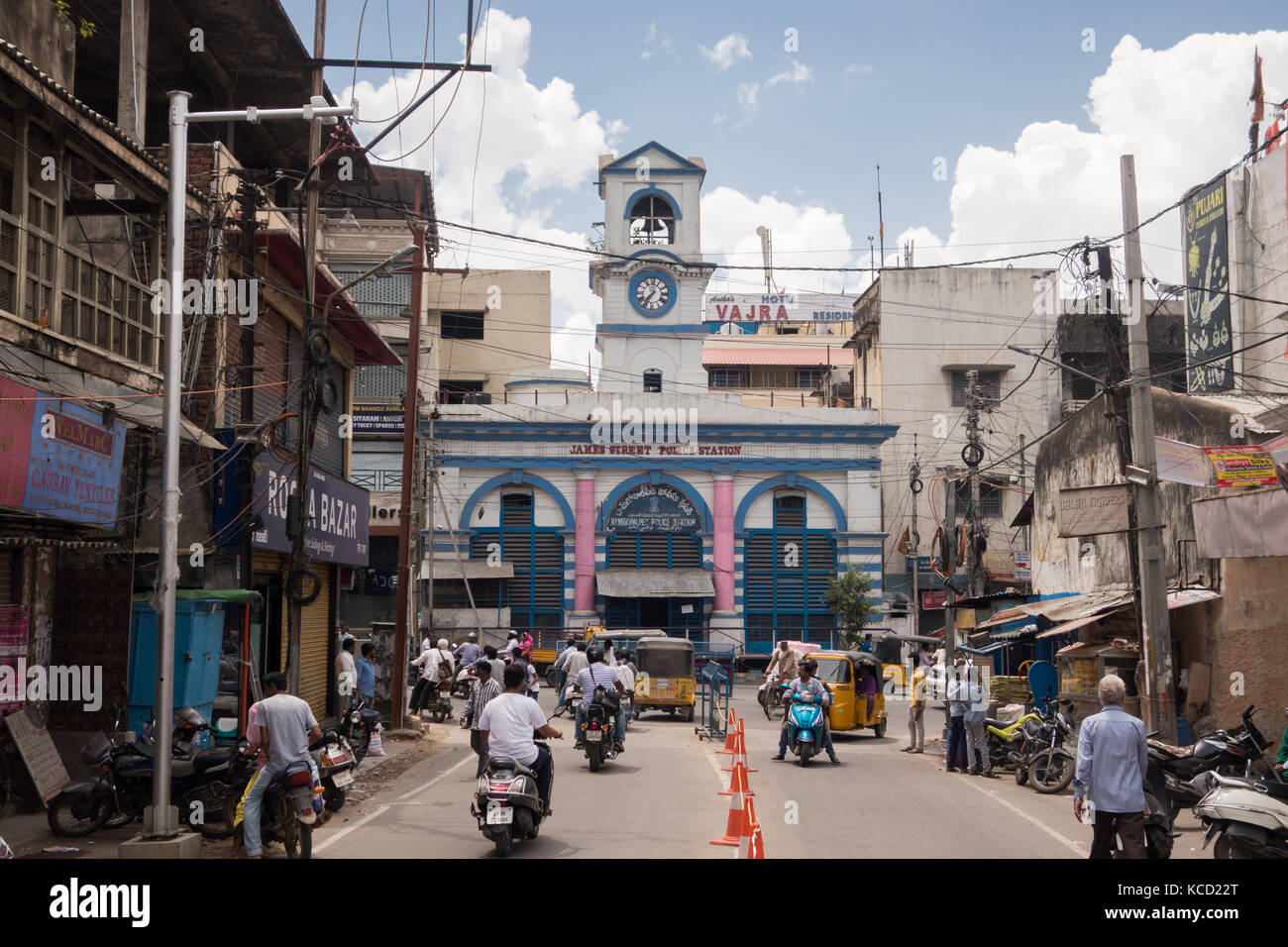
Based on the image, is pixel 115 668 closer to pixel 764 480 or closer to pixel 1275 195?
pixel 1275 195

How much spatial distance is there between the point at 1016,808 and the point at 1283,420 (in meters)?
8.32

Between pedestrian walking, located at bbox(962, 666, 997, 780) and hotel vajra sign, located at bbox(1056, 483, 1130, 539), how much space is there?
295 centimetres

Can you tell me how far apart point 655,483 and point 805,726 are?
2802 centimetres

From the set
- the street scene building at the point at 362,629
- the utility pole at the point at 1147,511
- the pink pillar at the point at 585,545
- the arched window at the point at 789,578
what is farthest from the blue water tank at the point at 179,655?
the arched window at the point at 789,578

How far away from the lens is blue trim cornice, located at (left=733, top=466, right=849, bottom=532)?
150 ft

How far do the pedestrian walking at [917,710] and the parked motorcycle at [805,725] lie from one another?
338cm

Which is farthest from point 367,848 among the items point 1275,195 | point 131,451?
point 1275,195

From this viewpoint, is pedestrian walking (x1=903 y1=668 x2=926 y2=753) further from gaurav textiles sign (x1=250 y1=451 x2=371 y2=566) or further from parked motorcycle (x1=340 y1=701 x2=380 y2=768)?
gaurav textiles sign (x1=250 y1=451 x2=371 y2=566)

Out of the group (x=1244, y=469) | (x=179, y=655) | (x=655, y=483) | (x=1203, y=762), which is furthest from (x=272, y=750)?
(x=655, y=483)

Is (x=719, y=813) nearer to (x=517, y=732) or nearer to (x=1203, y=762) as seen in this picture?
(x=517, y=732)

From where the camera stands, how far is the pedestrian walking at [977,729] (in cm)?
1806

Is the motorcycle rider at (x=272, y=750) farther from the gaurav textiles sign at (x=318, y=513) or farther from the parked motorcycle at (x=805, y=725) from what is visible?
the parked motorcycle at (x=805, y=725)

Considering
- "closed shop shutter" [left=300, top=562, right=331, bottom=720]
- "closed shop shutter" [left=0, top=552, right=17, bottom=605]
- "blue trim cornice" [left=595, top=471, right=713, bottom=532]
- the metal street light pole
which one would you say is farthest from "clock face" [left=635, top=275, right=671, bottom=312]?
the metal street light pole

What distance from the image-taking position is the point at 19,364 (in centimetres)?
1202
